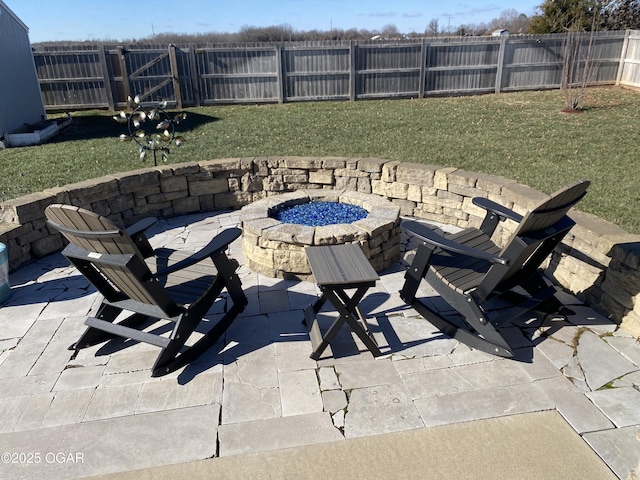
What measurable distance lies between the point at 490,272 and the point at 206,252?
71.9 inches

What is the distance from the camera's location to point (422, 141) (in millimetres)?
7645

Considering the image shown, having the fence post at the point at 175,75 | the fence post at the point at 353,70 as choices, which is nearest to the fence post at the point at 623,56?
the fence post at the point at 353,70

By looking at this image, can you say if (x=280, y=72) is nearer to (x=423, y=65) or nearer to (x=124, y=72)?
(x=423, y=65)

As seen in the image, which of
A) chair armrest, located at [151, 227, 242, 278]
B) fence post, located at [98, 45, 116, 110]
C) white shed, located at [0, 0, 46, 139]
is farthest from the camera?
fence post, located at [98, 45, 116, 110]

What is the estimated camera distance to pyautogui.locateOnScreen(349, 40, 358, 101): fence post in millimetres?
12211

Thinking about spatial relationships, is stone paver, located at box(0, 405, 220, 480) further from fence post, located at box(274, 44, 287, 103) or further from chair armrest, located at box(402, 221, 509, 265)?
fence post, located at box(274, 44, 287, 103)

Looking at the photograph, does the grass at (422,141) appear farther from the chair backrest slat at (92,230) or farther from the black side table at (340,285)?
the chair backrest slat at (92,230)

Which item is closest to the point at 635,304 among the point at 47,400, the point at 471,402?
the point at 471,402

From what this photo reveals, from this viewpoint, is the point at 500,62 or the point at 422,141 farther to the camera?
the point at 500,62

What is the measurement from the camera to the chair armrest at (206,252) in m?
2.79

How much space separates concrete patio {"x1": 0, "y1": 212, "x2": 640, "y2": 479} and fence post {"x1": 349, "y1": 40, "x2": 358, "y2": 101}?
991cm

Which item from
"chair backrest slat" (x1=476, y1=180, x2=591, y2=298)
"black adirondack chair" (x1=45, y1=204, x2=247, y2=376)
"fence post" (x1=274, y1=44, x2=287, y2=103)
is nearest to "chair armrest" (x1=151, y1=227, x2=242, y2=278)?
"black adirondack chair" (x1=45, y1=204, x2=247, y2=376)

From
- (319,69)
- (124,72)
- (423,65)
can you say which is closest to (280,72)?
(319,69)

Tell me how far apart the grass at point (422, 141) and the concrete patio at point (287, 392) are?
6.26 feet
